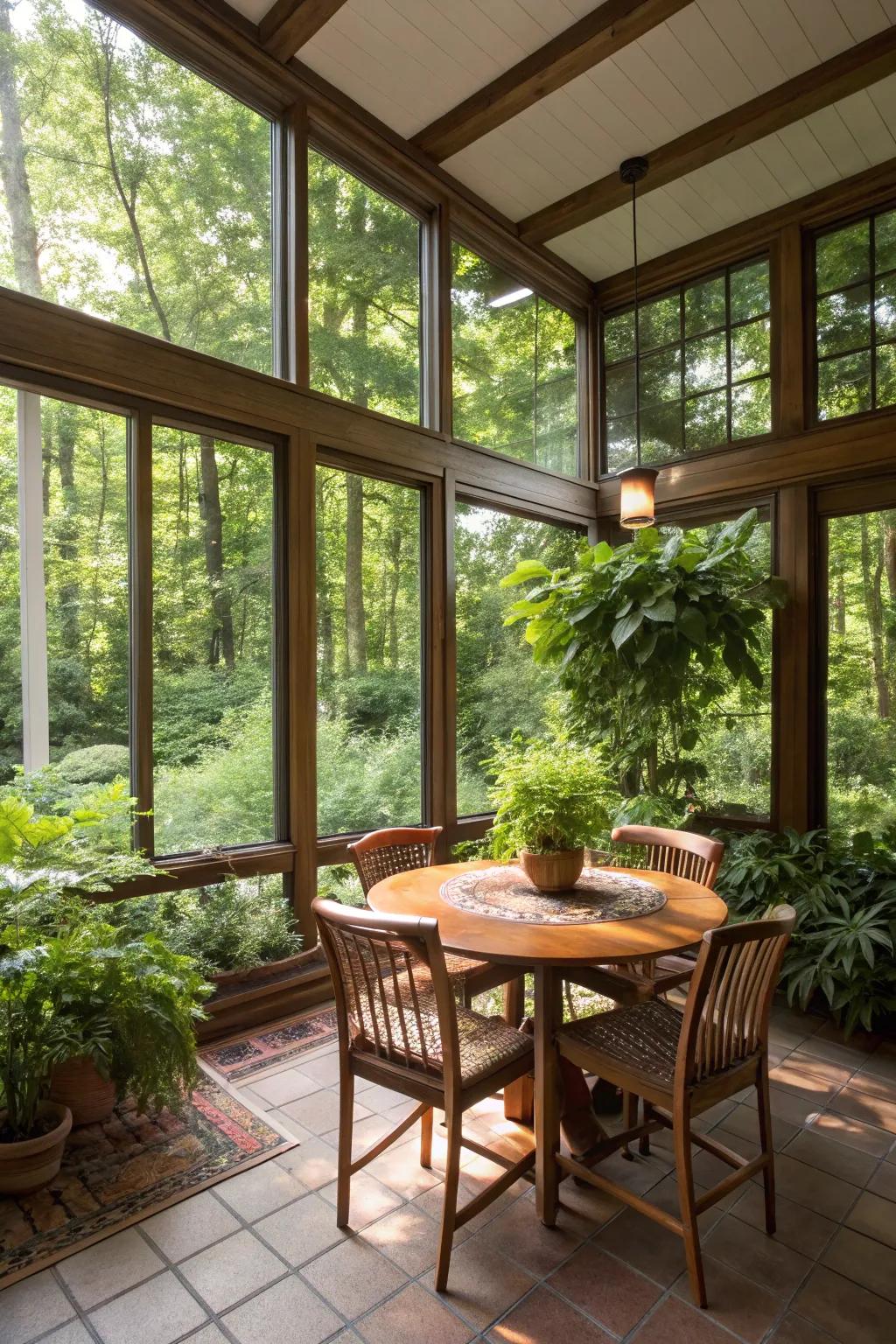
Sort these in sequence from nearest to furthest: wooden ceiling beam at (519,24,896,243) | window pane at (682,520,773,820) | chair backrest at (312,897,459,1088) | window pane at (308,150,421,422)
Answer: chair backrest at (312,897,459,1088) < wooden ceiling beam at (519,24,896,243) < window pane at (308,150,421,422) < window pane at (682,520,773,820)

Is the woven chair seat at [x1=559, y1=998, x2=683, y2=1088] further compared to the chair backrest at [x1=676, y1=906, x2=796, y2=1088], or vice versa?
the woven chair seat at [x1=559, y1=998, x2=683, y2=1088]

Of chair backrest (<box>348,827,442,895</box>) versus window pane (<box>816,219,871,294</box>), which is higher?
window pane (<box>816,219,871,294</box>)

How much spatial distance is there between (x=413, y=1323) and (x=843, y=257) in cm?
452

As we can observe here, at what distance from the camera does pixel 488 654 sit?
4.16 m

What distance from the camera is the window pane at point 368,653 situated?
11.3 feet

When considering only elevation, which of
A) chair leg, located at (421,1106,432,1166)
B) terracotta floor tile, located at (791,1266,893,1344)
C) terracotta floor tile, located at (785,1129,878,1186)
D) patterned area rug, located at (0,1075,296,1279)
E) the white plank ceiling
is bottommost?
terracotta floor tile, located at (785,1129,878,1186)

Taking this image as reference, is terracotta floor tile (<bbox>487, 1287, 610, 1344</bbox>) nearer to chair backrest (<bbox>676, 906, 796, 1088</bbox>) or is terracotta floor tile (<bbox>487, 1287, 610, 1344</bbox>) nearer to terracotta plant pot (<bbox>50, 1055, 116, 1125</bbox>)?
chair backrest (<bbox>676, 906, 796, 1088</bbox>)

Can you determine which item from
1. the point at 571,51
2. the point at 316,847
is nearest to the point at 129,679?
the point at 316,847

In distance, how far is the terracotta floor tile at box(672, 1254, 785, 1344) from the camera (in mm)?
1650

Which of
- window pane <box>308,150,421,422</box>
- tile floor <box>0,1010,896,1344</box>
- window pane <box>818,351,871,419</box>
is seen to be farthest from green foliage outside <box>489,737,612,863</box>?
window pane <box>818,351,871,419</box>

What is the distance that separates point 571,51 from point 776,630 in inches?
104

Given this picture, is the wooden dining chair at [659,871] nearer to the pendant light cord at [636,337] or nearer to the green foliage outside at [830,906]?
the green foliage outside at [830,906]

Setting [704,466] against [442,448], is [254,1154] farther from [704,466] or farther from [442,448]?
[704,466]

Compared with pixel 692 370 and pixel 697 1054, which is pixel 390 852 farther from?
pixel 692 370
